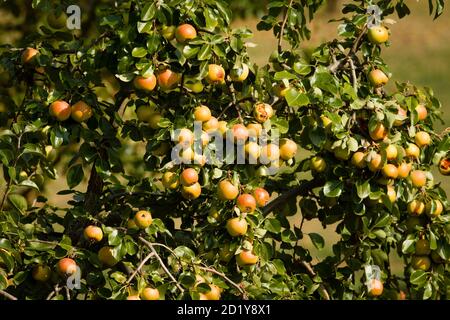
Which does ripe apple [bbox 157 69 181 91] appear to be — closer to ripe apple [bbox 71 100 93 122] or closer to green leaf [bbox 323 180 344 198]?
ripe apple [bbox 71 100 93 122]

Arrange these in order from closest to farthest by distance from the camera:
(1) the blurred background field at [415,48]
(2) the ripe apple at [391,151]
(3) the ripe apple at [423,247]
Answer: (2) the ripe apple at [391,151], (3) the ripe apple at [423,247], (1) the blurred background field at [415,48]

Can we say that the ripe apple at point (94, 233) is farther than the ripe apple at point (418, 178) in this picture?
No

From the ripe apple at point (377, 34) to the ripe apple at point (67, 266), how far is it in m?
1.04

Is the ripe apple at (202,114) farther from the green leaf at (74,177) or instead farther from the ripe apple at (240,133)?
the green leaf at (74,177)

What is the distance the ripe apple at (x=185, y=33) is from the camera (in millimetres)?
2176

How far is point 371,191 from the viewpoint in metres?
2.32

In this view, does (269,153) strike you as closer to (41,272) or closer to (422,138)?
(422,138)

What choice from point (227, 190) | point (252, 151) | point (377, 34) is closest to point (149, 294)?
point (227, 190)

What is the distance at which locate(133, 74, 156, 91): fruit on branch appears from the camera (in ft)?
7.22

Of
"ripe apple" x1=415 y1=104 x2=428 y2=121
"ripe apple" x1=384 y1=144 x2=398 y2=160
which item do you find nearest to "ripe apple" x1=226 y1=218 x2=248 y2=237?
"ripe apple" x1=384 y1=144 x2=398 y2=160

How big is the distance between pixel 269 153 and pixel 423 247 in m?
0.61

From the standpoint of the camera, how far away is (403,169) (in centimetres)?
231

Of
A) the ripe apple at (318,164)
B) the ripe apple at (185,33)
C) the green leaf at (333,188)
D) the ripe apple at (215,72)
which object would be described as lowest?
the green leaf at (333,188)

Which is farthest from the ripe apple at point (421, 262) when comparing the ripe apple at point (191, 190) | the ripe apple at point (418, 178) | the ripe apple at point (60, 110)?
the ripe apple at point (60, 110)
